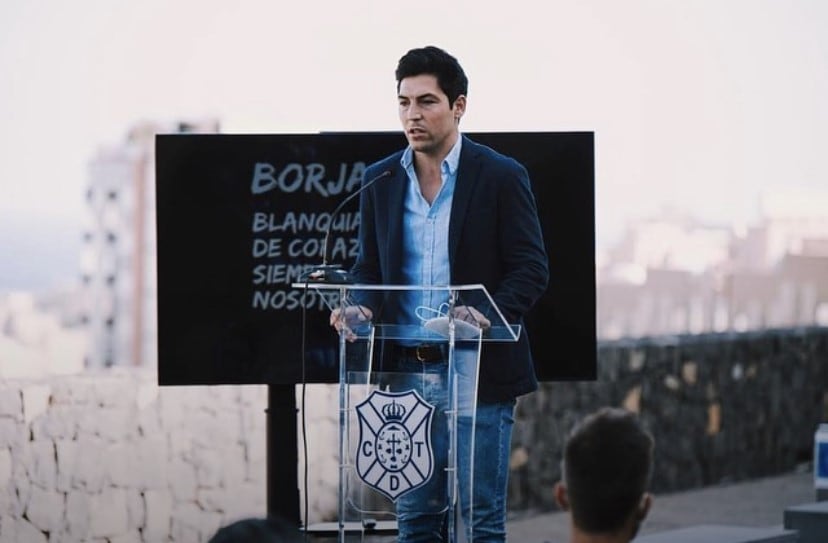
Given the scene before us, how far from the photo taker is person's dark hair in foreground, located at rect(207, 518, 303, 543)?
9.21ft

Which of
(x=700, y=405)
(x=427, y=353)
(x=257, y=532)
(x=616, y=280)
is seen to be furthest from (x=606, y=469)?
(x=616, y=280)

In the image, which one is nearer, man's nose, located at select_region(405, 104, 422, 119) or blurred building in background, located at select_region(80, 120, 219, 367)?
man's nose, located at select_region(405, 104, 422, 119)

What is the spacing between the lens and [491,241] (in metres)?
5.33

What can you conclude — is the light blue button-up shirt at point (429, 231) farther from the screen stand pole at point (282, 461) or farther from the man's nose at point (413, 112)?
the screen stand pole at point (282, 461)

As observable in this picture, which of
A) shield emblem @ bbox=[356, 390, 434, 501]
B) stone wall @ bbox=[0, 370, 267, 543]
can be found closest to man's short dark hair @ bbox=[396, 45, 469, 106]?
shield emblem @ bbox=[356, 390, 434, 501]

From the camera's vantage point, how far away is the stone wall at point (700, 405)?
1123 centimetres

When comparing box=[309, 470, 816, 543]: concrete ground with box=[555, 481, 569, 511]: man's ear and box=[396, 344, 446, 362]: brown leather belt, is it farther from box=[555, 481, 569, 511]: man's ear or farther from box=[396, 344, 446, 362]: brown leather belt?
box=[555, 481, 569, 511]: man's ear

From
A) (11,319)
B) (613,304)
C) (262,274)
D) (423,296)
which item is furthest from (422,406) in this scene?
(613,304)

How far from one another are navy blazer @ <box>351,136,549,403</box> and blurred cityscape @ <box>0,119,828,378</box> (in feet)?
13.4

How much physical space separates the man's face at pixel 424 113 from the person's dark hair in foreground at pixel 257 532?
2.51 meters

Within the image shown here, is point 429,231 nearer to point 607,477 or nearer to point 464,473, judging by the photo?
point 464,473

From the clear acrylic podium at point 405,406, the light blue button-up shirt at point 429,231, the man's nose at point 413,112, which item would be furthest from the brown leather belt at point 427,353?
the man's nose at point 413,112

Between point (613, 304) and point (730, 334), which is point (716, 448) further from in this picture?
point (613, 304)

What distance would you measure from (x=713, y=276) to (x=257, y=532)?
13.7m
